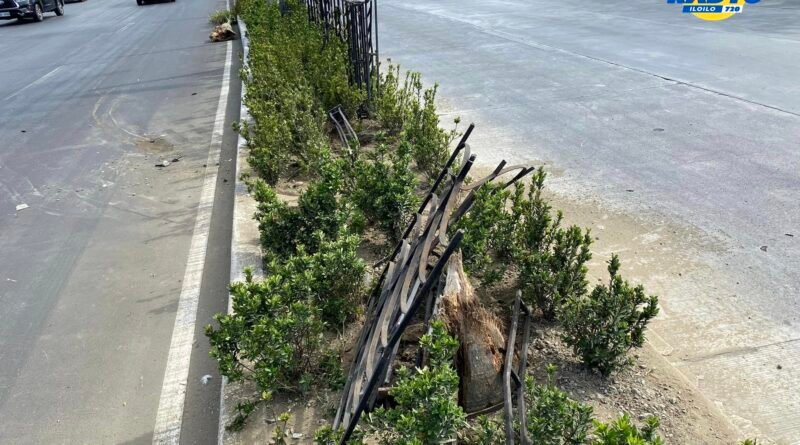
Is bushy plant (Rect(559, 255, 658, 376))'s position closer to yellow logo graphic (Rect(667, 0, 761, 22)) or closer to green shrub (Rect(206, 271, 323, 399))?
green shrub (Rect(206, 271, 323, 399))

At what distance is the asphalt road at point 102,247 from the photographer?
358cm

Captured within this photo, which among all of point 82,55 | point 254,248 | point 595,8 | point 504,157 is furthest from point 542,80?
point 82,55

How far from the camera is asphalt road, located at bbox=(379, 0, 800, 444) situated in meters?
3.48

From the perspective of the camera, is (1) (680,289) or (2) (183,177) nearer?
(1) (680,289)

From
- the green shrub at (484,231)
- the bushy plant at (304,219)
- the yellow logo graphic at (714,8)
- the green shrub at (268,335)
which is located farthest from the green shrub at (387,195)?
the yellow logo graphic at (714,8)

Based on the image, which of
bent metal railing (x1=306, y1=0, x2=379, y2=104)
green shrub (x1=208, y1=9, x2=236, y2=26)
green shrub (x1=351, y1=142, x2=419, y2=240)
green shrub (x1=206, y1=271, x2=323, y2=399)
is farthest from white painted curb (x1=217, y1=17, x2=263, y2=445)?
green shrub (x1=208, y1=9, x2=236, y2=26)

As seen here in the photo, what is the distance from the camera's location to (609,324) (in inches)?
123

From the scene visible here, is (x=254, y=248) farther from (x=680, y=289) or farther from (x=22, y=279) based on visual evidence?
(x=680, y=289)

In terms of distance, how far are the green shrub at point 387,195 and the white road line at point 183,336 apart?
1.46m

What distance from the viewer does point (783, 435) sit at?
2855 mm

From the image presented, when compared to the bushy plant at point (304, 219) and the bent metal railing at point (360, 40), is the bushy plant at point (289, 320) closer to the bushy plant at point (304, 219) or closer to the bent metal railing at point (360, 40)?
the bushy plant at point (304, 219)

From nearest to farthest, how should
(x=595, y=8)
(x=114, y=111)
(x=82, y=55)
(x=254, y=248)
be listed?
1. (x=254, y=248)
2. (x=114, y=111)
3. (x=82, y=55)
4. (x=595, y=8)

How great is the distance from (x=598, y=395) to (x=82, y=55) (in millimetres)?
16043

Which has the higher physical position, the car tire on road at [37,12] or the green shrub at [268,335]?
the car tire on road at [37,12]
